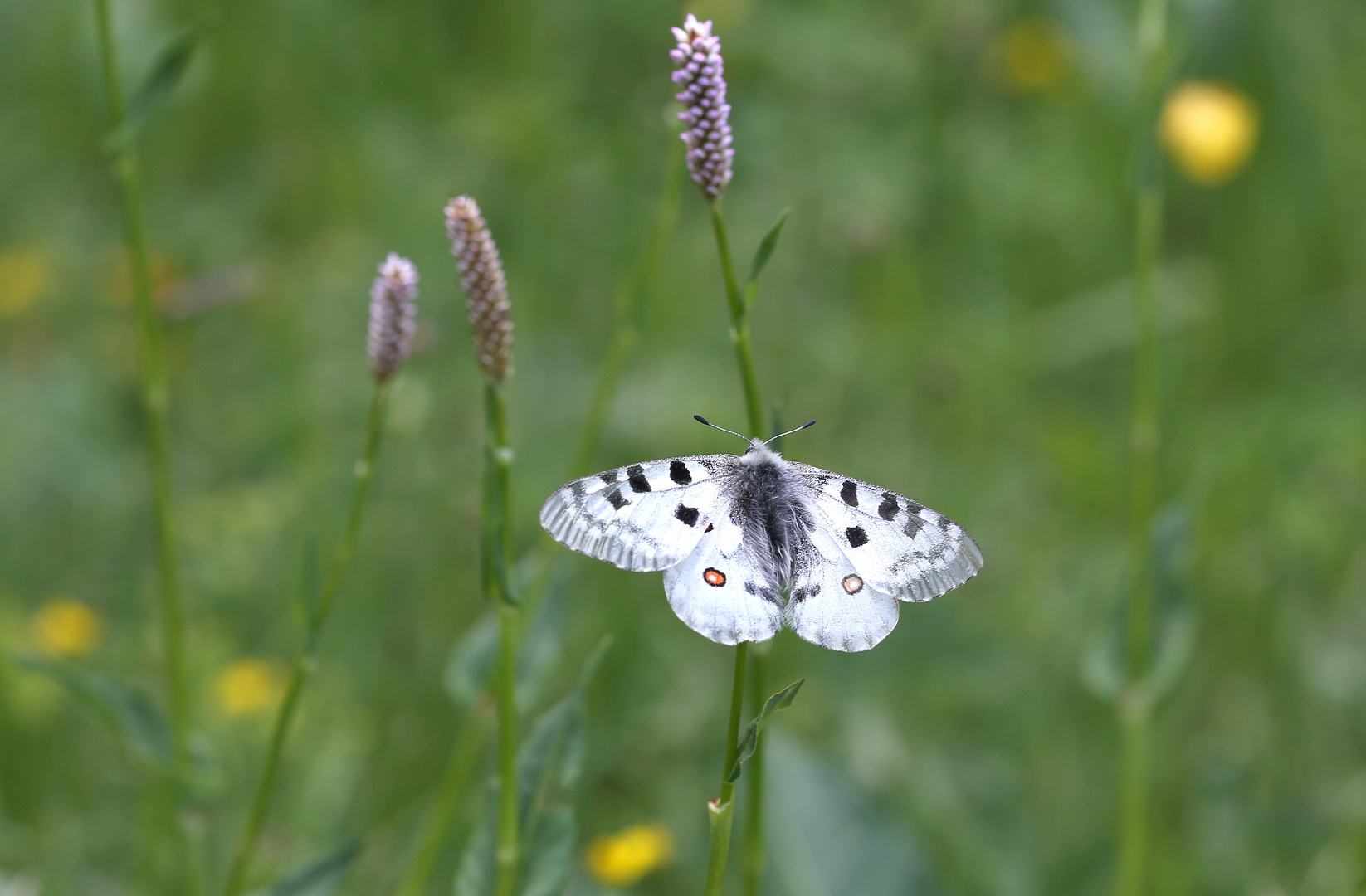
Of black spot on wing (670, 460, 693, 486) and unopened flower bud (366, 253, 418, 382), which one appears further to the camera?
black spot on wing (670, 460, 693, 486)

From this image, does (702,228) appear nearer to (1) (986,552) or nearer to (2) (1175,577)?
(1) (986,552)

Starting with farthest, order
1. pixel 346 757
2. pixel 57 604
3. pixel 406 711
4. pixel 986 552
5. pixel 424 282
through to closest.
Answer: pixel 424 282
pixel 986 552
pixel 57 604
pixel 406 711
pixel 346 757

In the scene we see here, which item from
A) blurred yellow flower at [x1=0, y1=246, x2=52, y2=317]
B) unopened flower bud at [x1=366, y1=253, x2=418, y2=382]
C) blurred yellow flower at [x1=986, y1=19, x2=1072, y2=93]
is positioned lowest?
unopened flower bud at [x1=366, y1=253, x2=418, y2=382]

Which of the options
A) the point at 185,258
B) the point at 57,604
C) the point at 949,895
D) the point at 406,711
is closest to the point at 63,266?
the point at 185,258

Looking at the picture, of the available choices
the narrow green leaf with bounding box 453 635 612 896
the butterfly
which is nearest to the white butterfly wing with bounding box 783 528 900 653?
the butterfly

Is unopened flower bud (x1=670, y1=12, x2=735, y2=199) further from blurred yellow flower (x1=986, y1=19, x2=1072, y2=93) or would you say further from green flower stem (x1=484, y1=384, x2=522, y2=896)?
blurred yellow flower (x1=986, y1=19, x2=1072, y2=93)

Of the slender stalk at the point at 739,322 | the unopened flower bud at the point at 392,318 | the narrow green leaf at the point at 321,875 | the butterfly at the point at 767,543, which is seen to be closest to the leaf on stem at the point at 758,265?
the slender stalk at the point at 739,322

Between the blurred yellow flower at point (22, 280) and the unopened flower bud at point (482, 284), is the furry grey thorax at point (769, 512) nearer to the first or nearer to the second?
the unopened flower bud at point (482, 284)

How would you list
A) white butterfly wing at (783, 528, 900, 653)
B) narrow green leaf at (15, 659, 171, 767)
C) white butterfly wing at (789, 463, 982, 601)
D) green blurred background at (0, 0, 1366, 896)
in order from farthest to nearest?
green blurred background at (0, 0, 1366, 896) < narrow green leaf at (15, 659, 171, 767) < white butterfly wing at (789, 463, 982, 601) < white butterfly wing at (783, 528, 900, 653)
